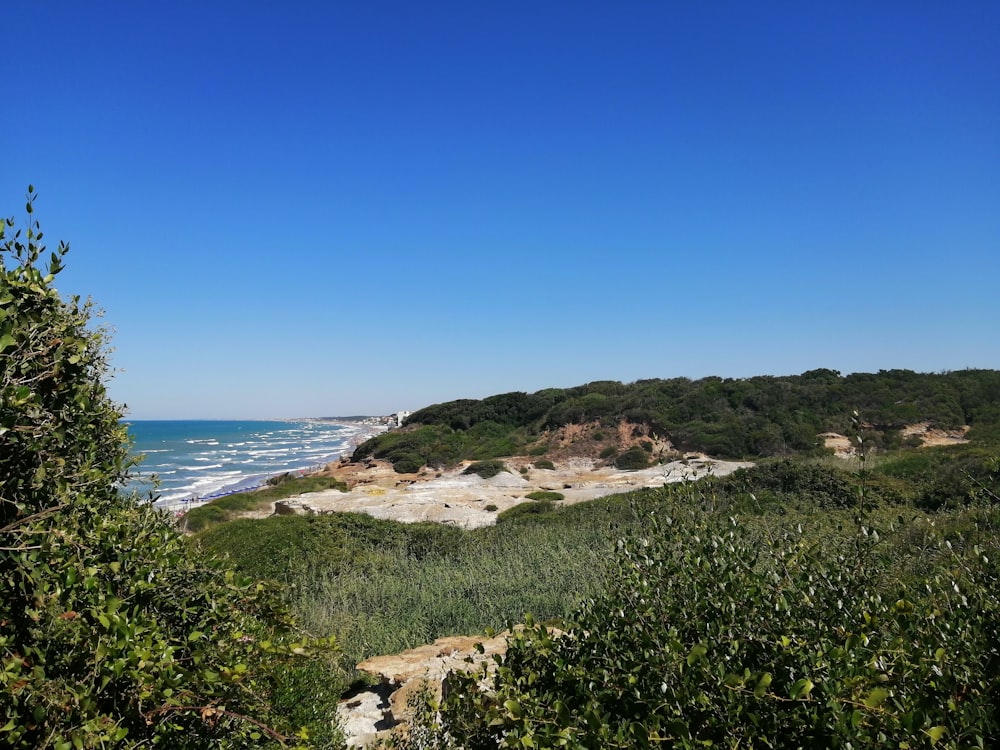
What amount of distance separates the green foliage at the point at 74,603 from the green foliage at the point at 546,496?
22.8 metres

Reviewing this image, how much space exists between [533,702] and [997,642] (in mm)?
1918

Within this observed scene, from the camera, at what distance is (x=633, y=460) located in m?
33.6

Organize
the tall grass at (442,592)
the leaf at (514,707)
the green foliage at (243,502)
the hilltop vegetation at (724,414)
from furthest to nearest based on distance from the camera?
the hilltop vegetation at (724,414), the green foliage at (243,502), the tall grass at (442,592), the leaf at (514,707)

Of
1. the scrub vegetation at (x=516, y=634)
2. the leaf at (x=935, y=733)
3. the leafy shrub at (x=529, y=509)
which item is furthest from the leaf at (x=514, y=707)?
the leafy shrub at (x=529, y=509)

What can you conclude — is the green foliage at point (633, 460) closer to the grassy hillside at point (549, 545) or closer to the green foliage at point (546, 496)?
the green foliage at point (546, 496)

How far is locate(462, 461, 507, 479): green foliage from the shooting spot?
109ft

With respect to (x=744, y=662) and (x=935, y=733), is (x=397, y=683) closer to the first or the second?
(x=744, y=662)

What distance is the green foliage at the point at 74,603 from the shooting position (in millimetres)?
1921

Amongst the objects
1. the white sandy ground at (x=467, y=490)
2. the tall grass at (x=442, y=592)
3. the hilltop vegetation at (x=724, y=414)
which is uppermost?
the hilltop vegetation at (x=724, y=414)

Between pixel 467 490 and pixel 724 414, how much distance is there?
18.7m

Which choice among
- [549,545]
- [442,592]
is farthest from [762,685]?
[549,545]

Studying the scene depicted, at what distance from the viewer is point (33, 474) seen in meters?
2.13

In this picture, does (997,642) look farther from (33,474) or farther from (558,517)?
(558,517)

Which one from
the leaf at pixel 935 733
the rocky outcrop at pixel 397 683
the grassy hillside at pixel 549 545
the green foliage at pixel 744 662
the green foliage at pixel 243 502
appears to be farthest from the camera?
the green foliage at pixel 243 502
